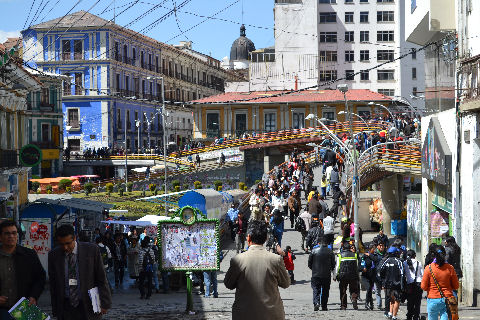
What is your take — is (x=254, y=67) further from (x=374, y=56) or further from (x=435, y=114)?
(x=435, y=114)

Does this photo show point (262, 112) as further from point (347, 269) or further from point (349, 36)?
point (347, 269)

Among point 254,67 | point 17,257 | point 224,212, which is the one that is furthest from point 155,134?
point 17,257

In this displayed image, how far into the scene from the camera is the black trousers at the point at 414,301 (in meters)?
13.4

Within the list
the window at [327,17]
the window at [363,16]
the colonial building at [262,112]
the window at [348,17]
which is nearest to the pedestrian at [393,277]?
the colonial building at [262,112]

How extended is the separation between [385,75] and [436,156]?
69347 mm

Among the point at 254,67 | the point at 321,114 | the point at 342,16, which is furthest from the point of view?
the point at 342,16

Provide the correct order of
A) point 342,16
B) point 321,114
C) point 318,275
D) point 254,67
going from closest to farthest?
point 318,275
point 321,114
point 254,67
point 342,16

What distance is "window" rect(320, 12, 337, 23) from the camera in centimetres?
8788

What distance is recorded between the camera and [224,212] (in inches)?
1204

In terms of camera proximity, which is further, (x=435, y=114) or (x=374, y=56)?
(x=374, y=56)

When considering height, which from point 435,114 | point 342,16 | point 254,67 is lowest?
point 435,114

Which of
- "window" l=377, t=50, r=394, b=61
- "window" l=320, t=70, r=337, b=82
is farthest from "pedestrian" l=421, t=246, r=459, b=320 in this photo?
"window" l=377, t=50, r=394, b=61

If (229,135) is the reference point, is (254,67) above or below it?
above

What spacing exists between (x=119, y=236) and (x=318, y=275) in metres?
8.03
